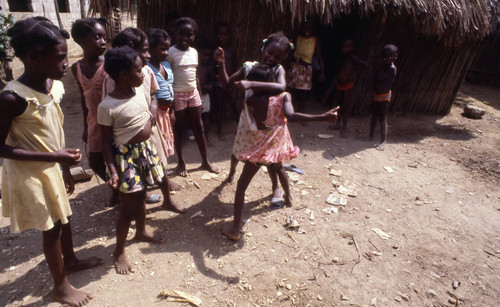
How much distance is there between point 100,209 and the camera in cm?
304

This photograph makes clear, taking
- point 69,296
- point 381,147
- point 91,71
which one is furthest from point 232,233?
point 381,147

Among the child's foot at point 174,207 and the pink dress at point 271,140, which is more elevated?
the pink dress at point 271,140

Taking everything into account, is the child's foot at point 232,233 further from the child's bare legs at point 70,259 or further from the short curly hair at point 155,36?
the short curly hair at point 155,36

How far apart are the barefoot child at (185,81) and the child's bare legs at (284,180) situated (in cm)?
111

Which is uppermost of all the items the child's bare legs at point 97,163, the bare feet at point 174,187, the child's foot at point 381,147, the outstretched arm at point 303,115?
the outstretched arm at point 303,115

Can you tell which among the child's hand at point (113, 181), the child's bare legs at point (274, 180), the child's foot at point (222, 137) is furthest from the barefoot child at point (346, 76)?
the child's hand at point (113, 181)

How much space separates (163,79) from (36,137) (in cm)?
148

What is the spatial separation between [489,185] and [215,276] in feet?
12.0

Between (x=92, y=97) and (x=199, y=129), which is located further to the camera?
(x=199, y=129)

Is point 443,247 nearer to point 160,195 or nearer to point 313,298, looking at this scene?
point 313,298

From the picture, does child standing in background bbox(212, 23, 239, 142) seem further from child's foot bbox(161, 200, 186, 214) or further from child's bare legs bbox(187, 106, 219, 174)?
child's foot bbox(161, 200, 186, 214)

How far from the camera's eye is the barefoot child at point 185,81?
3228mm

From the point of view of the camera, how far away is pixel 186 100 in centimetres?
343

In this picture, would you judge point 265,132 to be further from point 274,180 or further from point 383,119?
point 383,119
